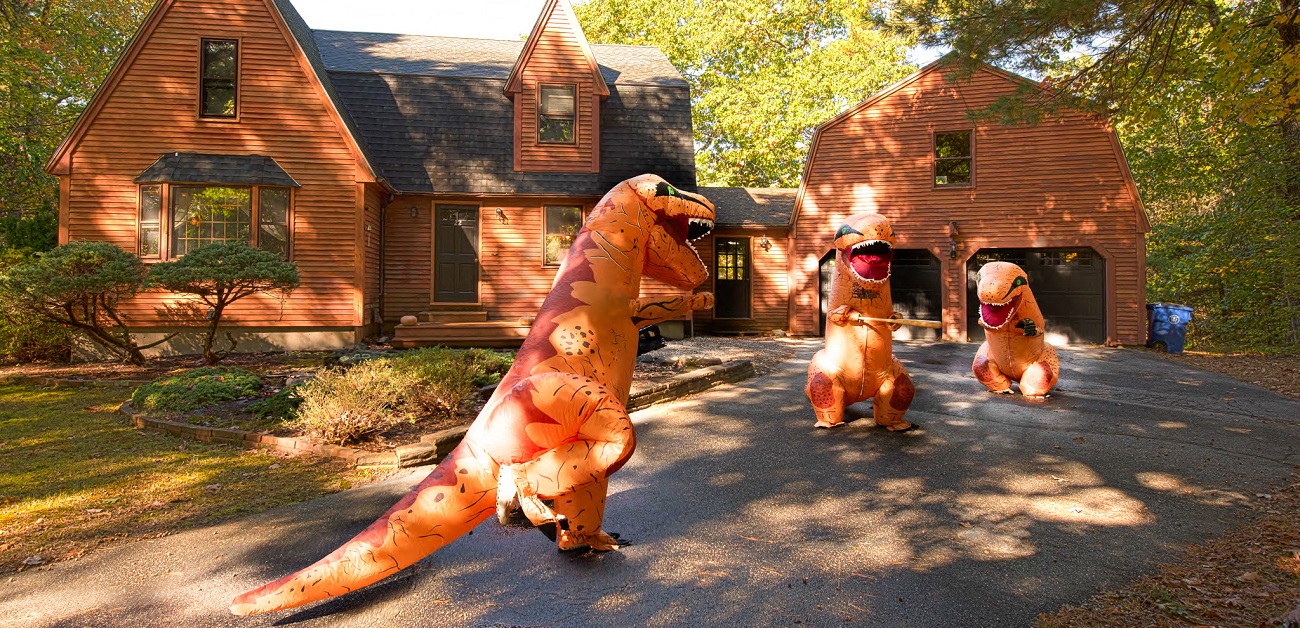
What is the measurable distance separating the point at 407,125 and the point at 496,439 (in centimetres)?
1460

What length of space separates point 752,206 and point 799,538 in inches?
641

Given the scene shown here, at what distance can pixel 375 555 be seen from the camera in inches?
121

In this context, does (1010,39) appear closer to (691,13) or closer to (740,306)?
(740,306)

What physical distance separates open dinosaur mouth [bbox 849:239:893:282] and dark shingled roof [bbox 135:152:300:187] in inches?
462

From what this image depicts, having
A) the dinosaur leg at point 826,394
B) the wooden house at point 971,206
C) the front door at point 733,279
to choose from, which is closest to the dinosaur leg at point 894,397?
the dinosaur leg at point 826,394

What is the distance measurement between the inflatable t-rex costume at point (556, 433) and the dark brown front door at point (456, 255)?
12.3 m

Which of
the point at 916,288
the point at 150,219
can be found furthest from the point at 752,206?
the point at 150,219

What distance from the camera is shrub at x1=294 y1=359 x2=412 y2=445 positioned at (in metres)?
6.54

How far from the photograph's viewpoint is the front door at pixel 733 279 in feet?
62.6

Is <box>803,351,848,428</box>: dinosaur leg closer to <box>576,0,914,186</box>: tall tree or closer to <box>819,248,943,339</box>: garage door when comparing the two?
<box>819,248,943,339</box>: garage door

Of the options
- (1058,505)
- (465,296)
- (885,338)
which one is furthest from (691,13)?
(1058,505)

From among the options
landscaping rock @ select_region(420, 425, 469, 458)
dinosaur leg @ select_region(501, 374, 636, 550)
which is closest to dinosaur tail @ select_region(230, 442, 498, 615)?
dinosaur leg @ select_region(501, 374, 636, 550)

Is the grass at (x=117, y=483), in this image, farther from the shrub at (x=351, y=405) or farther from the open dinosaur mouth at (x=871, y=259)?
the open dinosaur mouth at (x=871, y=259)

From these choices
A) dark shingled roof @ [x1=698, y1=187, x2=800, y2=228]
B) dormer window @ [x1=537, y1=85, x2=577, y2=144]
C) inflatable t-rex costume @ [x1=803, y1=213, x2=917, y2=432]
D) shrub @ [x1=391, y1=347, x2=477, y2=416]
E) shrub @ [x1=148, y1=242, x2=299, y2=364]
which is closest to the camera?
inflatable t-rex costume @ [x1=803, y1=213, x2=917, y2=432]
